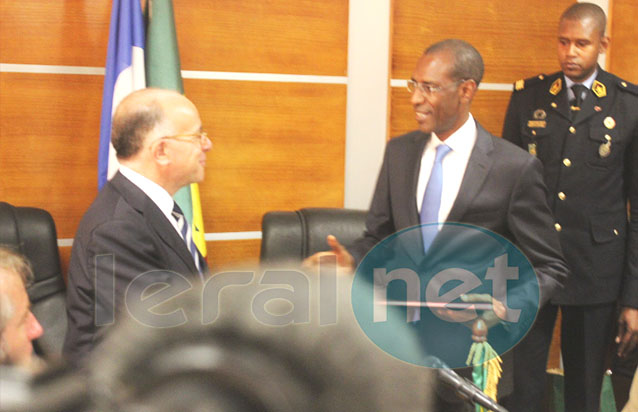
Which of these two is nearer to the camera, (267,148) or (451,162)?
(451,162)

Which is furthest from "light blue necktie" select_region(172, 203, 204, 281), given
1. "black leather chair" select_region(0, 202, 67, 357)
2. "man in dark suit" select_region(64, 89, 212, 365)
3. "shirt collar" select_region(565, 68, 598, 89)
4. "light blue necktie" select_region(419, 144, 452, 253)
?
"shirt collar" select_region(565, 68, 598, 89)

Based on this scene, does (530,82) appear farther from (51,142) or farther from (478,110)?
(51,142)

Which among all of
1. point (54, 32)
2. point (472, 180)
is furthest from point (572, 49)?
point (54, 32)

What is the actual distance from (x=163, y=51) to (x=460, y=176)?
52.0 inches

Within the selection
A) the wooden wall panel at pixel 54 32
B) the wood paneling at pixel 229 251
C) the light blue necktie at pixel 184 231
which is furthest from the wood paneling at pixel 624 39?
the light blue necktie at pixel 184 231

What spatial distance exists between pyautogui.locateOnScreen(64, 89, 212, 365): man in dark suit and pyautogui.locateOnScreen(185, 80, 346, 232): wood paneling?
1.05 meters

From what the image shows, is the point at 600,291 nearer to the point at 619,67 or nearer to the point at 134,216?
the point at 619,67

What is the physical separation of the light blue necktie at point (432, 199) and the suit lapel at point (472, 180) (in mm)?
60

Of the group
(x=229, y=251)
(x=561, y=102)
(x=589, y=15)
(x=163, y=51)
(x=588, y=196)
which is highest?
(x=589, y=15)

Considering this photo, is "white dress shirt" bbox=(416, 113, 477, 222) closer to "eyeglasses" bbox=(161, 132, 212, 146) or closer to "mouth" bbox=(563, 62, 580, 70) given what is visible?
"eyeglasses" bbox=(161, 132, 212, 146)

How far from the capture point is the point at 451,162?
219cm

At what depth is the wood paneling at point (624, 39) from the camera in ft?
12.2

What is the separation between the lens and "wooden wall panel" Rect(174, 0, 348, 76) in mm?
3043

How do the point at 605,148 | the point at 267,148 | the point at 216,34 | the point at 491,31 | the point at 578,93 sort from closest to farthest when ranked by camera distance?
1. the point at 605,148
2. the point at 578,93
3. the point at 216,34
4. the point at 267,148
5. the point at 491,31
